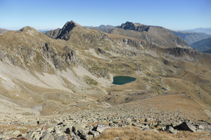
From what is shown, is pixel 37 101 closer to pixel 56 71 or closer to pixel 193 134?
pixel 56 71

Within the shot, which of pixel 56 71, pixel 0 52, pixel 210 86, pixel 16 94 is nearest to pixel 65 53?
pixel 56 71

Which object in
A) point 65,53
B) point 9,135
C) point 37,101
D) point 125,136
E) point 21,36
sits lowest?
point 37,101

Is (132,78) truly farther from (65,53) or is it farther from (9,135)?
(9,135)

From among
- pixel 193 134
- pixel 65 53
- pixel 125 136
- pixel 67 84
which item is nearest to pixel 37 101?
pixel 67 84

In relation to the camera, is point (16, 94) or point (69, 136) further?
point (16, 94)

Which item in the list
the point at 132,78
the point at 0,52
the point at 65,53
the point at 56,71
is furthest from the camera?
the point at 132,78

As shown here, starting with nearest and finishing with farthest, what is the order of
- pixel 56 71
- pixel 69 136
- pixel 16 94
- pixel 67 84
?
pixel 69 136 < pixel 16 94 < pixel 67 84 < pixel 56 71

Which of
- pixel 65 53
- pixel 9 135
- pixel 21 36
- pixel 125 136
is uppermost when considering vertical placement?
pixel 21 36

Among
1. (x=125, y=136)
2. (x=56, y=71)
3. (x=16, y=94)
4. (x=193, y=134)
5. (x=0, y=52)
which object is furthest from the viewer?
(x=56, y=71)

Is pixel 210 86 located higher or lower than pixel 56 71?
lower
